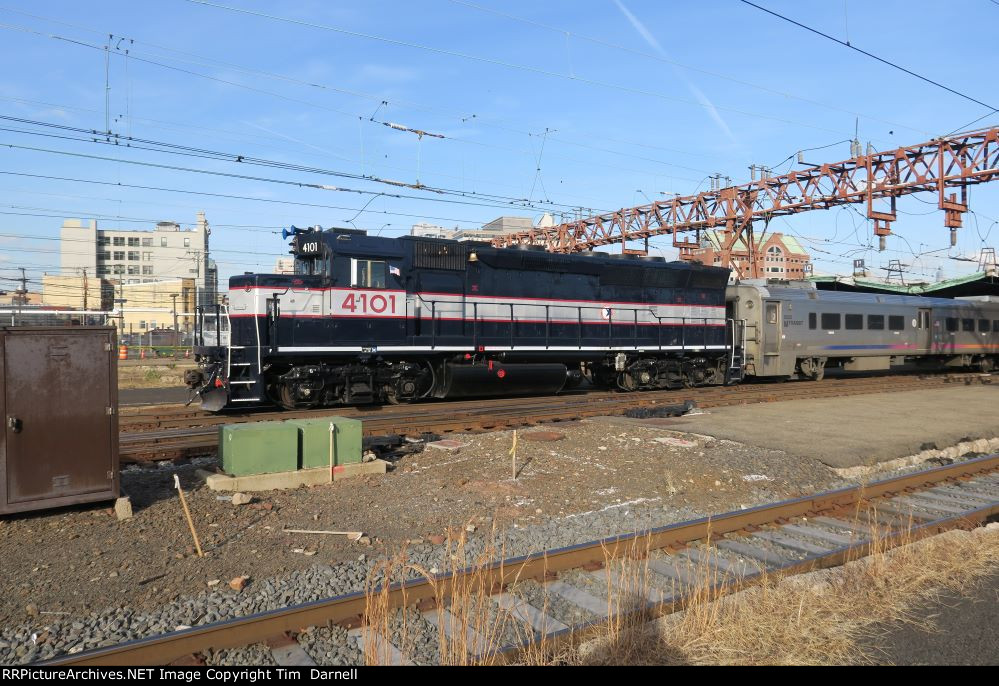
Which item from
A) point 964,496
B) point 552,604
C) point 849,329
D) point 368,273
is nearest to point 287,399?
point 368,273

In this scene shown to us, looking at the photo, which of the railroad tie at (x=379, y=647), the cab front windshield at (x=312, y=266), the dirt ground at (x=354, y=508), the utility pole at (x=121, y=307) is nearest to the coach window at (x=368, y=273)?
the cab front windshield at (x=312, y=266)

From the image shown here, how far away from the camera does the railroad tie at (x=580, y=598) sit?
4949mm

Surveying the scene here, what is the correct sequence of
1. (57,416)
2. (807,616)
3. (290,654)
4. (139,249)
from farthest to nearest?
(139,249) → (57,416) → (807,616) → (290,654)

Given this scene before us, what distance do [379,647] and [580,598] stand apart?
5.21 feet

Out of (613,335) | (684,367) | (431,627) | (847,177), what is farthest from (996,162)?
(431,627)

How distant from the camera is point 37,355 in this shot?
264 inches

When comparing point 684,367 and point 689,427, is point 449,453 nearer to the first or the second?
point 689,427

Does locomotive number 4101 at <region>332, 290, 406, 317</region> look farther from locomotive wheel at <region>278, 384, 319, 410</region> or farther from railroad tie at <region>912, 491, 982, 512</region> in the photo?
railroad tie at <region>912, 491, 982, 512</region>

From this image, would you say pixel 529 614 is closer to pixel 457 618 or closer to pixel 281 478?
pixel 457 618

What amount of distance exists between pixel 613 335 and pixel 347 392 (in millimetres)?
7791

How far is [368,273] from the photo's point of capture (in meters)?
15.2

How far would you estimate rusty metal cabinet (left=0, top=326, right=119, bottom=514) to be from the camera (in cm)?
657

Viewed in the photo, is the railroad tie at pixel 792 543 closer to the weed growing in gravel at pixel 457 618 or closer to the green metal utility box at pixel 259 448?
the weed growing in gravel at pixel 457 618

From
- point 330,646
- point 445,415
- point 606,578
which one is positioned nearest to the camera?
point 330,646
